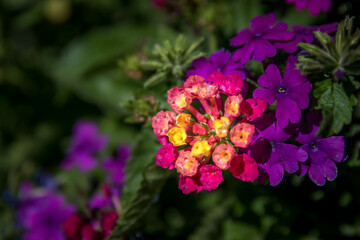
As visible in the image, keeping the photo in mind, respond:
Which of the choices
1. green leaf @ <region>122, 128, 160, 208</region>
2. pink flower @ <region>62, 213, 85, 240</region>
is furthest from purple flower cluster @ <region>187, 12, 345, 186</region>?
pink flower @ <region>62, 213, 85, 240</region>

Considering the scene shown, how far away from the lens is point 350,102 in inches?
47.1

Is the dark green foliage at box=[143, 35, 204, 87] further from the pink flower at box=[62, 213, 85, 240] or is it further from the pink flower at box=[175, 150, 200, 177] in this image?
the pink flower at box=[62, 213, 85, 240]

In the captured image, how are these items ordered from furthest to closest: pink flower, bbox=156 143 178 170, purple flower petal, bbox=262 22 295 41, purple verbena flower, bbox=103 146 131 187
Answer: purple verbena flower, bbox=103 146 131 187
purple flower petal, bbox=262 22 295 41
pink flower, bbox=156 143 178 170

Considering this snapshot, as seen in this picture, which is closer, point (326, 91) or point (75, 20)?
point (326, 91)

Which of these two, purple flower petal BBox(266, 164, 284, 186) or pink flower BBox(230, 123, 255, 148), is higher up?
pink flower BBox(230, 123, 255, 148)

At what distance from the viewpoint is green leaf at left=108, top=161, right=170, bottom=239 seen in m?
1.40

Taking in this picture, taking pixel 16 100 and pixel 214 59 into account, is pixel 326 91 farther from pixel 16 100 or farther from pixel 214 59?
pixel 16 100

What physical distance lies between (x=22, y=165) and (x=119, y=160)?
2.62 ft

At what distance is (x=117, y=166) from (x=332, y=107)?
1450mm

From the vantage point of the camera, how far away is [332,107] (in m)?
1.17

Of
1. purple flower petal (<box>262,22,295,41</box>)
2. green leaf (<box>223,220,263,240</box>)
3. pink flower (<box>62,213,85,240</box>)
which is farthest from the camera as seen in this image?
green leaf (<box>223,220,263,240</box>)

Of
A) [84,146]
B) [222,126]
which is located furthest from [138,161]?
[84,146]

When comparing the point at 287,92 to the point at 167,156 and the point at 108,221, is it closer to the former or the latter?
the point at 167,156

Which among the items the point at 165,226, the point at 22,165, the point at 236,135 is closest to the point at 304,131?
the point at 236,135
